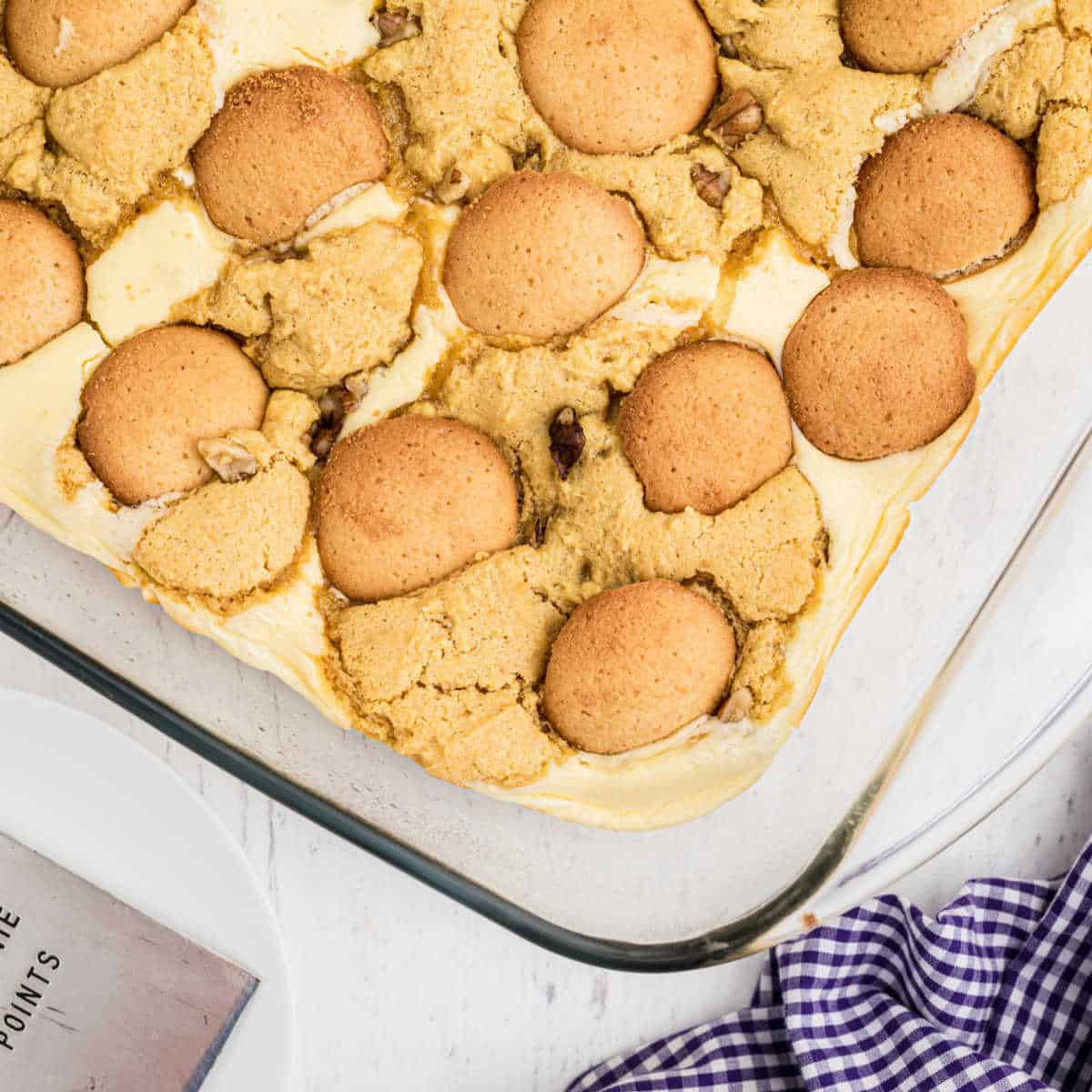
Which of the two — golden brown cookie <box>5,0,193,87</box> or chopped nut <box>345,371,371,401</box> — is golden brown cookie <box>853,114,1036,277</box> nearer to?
chopped nut <box>345,371,371,401</box>

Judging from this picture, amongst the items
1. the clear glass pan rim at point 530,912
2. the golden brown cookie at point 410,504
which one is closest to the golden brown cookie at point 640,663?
the golden brown cookie at point 410,504

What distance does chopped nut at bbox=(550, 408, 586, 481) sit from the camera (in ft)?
3.44

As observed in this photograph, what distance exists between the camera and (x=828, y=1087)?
54.1 inches

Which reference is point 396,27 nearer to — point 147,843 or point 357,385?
point 357,385

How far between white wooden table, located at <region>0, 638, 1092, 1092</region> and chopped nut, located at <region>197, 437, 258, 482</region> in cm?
45

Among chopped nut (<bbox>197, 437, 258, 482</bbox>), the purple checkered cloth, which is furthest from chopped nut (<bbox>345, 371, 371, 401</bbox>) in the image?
the purple checkered cloth

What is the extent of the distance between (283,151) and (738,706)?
0.65 meters

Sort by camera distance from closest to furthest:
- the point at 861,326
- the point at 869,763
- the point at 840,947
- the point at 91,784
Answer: the point at 861,326, the point at 869,763, the point at 91,784, the point at 840,947

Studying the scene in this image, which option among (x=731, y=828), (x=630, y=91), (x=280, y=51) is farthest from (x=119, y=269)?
(x=731, y=828)

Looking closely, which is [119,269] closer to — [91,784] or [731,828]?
[91,784]

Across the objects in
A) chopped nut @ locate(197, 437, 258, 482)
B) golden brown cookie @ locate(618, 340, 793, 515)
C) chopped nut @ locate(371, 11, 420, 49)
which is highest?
chopped nut @ locate(371, 11, 420, 49)

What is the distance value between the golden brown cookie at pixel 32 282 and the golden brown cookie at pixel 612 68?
0.46 m

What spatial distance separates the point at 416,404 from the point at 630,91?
0.35 m

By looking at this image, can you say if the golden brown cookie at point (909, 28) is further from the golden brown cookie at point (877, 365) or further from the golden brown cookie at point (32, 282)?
the golden brown cookie at point (32, 282)
